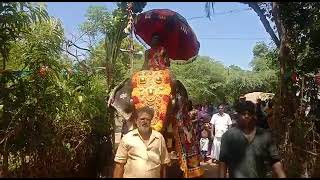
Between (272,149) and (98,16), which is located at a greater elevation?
(98,16)

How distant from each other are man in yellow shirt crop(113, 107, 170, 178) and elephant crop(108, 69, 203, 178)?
1.95m

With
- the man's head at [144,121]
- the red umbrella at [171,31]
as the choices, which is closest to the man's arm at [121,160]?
the man's head at [144,121]

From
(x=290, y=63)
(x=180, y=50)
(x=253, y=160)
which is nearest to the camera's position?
(x=253, y=160)

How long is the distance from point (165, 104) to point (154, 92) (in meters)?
0.24

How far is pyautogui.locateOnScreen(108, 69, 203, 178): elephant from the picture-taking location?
641cm

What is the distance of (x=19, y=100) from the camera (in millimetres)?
6238

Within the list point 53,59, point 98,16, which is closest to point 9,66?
point 53,59

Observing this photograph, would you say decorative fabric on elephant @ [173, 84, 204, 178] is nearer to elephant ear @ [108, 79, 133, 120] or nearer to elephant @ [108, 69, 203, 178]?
elephant @ [108, 69, 203, 178]

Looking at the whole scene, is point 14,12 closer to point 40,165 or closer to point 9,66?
point 9,66

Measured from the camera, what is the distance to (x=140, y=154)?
164 inches

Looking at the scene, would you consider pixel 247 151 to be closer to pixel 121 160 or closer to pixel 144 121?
pixel 144 121

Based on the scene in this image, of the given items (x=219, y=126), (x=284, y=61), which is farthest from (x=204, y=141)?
(x=284, y=61)

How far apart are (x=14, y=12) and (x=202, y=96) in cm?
3175

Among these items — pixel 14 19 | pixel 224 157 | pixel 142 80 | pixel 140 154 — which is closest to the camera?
pixel 224 157
